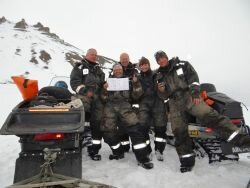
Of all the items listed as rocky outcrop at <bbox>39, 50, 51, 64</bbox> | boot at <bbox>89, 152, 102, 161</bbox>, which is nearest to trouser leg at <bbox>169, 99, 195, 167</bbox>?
boot at <bbox>89, 152, 102, 161</bbox>

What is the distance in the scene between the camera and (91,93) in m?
4.98

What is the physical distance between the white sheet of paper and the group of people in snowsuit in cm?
9

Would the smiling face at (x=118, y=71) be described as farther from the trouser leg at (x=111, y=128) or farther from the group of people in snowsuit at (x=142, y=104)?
the trouser leg at (x=111, y=128)

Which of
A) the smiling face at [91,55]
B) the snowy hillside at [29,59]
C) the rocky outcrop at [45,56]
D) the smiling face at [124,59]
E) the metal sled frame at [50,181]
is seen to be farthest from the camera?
the rocky outcrop at [45,56]

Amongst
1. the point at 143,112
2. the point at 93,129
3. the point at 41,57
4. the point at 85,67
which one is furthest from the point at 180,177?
the point at 41,57

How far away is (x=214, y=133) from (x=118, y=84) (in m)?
2.08

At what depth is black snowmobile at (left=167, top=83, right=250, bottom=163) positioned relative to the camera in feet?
12.7

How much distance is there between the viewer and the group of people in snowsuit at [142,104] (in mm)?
4559

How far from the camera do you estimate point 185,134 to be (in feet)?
15.0

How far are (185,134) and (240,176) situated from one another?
3.71 ft

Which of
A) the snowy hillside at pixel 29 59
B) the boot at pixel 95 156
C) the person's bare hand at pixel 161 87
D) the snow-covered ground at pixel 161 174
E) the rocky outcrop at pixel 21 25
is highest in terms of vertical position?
the rocky outcrop at pixel 21 25

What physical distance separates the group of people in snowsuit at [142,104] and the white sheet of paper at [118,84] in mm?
88

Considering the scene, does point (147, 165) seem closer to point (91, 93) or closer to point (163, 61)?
point (91, 93)

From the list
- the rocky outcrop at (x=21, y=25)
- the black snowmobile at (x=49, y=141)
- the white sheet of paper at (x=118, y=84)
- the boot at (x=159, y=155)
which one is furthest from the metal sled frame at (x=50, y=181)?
the rocky outcrop at (x=21, y=25)
